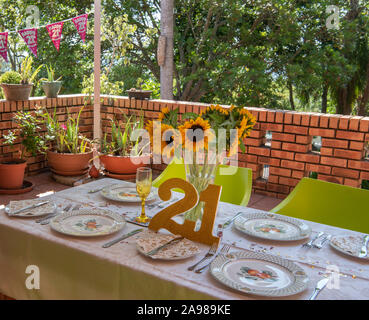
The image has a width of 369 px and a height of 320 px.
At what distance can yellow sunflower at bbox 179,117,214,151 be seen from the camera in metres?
1.54

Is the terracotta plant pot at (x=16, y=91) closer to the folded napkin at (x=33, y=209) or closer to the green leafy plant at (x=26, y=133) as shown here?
the green leafy plant at (x=26, y=133)

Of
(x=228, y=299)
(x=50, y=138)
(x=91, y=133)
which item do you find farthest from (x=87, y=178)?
(x=228, y=299)

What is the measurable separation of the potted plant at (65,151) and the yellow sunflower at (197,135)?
2596 millimetres

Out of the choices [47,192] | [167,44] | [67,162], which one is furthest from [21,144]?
[167,44]

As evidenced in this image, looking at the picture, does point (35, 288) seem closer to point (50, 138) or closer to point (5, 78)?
point (50, 138)

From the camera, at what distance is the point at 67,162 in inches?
155

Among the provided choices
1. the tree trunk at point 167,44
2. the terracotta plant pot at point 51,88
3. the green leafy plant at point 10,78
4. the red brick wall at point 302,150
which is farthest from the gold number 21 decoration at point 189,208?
the tree trunk at point 167,44

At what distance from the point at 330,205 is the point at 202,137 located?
1001mm

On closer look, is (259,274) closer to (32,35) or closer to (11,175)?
(11,175)

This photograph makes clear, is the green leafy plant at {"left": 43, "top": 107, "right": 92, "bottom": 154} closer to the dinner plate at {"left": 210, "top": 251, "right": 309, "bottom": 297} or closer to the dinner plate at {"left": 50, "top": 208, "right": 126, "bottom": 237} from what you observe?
the dinner plate at {"left": 50, "top": 208, "right": 126, "bottom": 237}

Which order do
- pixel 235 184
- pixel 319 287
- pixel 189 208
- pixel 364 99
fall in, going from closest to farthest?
pixel 319 287, pixel 189 208, pixel 235 184, pixel 364 99

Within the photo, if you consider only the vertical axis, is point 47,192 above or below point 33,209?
below

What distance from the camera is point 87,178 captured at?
400cm
